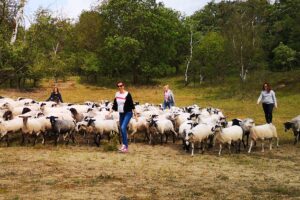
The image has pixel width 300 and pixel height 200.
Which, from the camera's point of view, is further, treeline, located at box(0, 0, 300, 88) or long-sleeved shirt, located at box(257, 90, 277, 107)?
treeline, located at box(0, 0, 300, 88)

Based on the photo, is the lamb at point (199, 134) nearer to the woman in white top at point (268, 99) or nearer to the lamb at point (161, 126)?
the lamb at point (161, 126)

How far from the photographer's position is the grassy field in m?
9.92

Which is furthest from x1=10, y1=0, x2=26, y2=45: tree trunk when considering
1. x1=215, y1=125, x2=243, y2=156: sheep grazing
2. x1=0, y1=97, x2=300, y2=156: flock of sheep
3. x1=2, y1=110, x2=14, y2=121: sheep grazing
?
x1=215, y1=125, x2=243, y2=156: sheep grazing

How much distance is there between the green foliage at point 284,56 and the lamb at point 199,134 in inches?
1850

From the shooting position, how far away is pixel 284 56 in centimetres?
6056

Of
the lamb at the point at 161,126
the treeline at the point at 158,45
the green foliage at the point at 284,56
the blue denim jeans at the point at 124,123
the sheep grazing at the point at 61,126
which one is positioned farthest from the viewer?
the green foliage at the point at 284,56

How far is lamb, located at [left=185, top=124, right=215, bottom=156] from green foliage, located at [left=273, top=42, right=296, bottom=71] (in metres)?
47.0

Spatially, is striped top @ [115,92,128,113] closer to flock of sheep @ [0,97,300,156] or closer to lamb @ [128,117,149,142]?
flock of sheep @ [0,97,300,156]

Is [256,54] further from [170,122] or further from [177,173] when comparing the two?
[177,173]

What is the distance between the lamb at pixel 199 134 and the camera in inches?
611

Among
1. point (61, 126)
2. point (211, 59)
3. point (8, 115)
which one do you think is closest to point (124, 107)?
point (61, 126)

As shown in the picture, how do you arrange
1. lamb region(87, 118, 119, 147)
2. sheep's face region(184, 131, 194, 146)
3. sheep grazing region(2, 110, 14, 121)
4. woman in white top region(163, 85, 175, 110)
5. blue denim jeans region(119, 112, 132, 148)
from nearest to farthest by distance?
blue denim jeans region(119, 112, 132, 148)
sheep's face region(184, 131, 194, 146)
lamb region(87, 118, 119, 147)
sheep grazing region(2, 110, 14, 121)
woman in white top region(163, 85, 175, 110)

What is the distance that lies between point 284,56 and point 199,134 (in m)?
48.7

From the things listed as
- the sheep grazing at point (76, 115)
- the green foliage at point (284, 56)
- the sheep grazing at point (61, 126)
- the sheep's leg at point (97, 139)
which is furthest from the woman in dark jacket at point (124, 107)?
the green foliage at point (284, 56)
